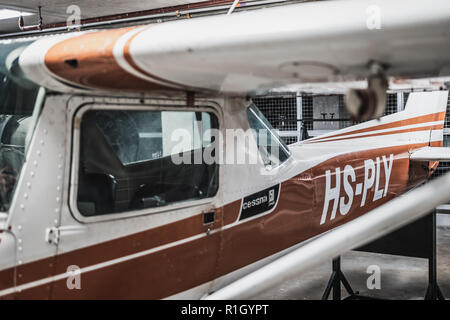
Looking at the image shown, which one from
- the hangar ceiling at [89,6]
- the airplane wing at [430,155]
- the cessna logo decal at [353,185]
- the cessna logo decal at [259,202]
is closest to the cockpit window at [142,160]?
the cessna logo decal at [259,202]

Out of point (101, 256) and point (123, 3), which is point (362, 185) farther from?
point (123, 3)

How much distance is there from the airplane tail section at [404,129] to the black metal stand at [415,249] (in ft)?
2.71

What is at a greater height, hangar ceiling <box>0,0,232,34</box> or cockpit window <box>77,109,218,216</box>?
hangar ceiling <box>0,0,232,34</box>

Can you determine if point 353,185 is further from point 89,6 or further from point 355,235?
point 89,6

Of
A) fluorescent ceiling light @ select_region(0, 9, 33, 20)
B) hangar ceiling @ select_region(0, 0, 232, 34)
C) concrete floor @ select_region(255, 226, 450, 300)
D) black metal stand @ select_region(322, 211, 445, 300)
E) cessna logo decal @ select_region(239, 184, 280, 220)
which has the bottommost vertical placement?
concrete floor @ select_region(255, 226, 450, 300)

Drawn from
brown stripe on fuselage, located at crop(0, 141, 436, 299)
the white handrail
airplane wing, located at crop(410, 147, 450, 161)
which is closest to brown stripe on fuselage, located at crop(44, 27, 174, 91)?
brown stripe on fuselage, located at crop(0, 141, 436, 299)

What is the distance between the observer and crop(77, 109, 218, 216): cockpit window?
2.28 metres

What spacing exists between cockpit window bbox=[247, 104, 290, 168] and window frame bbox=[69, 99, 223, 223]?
330 millimetres

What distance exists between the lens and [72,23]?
692 cm

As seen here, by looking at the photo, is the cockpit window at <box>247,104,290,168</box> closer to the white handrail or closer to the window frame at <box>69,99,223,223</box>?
the window frame at <box>69,99,223,223</box>

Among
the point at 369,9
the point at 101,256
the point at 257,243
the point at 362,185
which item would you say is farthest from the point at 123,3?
the point at 369,9

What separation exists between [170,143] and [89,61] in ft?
2.70

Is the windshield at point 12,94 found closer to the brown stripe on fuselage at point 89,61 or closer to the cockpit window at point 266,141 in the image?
the brown stripe on fuselage at point 89,61

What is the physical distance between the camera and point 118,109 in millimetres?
2355
